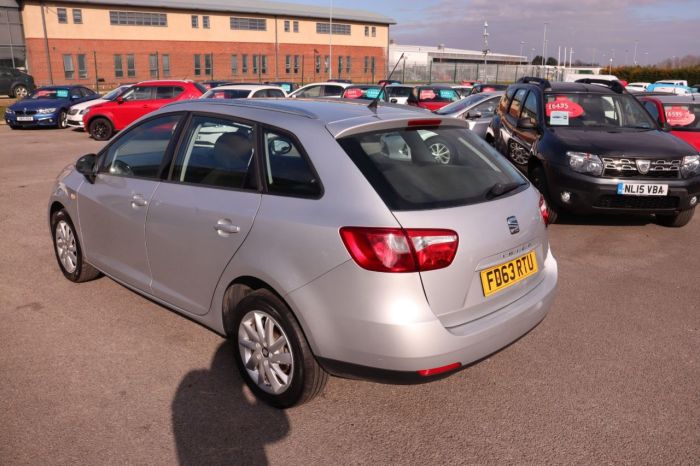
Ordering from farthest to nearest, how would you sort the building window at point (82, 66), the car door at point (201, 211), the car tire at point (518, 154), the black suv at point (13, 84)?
the building window at point (82, 66) → the black suv at point (13, 84) → the car tire at point (518, 154) → the car door at point (201, 211)

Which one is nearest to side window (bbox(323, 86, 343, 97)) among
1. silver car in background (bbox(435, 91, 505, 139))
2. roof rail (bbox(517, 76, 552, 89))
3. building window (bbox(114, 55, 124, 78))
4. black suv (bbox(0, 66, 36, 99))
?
silver car in background (bbox(435, 91, 505, 139))

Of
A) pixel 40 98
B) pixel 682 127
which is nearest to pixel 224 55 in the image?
pixel 40 98

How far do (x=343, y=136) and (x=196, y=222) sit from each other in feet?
3.39

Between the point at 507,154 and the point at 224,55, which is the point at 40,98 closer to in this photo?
the point at 507,154

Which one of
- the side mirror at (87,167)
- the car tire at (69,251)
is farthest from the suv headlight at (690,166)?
the car tire at (69,251)

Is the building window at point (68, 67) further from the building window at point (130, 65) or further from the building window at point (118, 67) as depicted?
the building window at point (130, 65)

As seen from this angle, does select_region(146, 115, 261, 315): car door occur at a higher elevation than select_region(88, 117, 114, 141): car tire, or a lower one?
higher

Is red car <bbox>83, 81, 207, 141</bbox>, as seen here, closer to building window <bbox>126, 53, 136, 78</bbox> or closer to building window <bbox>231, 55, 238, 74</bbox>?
building window <bbox>126, 53, 136, 78</bbox>

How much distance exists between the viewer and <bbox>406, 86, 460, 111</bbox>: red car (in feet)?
59.5

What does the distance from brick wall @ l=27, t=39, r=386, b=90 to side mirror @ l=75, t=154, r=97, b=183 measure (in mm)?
49195

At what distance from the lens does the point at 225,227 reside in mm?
3211

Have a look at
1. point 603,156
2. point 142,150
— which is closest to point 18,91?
point 142,150

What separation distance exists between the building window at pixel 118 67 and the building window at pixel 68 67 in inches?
142

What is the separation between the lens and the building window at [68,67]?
4941cm
